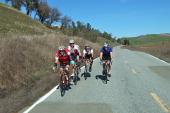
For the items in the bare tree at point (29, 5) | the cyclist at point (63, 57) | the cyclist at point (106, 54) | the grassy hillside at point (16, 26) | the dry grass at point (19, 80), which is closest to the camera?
the dry grass at point (19, 80)

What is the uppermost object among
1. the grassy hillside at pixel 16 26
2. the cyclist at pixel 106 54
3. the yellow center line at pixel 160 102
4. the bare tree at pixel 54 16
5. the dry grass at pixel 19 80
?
the bare tree at pixel 54 16

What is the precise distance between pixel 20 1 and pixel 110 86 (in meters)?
74.6

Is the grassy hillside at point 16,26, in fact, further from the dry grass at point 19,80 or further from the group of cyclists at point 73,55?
the group of cyclists at point 73,55

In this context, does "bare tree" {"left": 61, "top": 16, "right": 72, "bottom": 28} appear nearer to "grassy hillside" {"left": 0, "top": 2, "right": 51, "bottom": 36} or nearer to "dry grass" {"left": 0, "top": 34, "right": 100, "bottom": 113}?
"grassy hillside" {"left": 0, "top": 2, "right": 51, "bottom": 36}

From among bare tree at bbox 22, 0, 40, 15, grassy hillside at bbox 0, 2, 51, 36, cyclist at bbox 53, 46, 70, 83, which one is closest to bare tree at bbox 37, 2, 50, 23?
bare tree at bbox 22, 0, 40, 15

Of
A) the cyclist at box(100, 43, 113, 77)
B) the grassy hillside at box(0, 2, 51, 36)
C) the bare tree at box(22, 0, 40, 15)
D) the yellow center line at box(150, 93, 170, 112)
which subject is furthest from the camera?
the bare tree at box(22, 0, 40, 15)

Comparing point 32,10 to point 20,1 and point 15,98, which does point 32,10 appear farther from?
point 15,98

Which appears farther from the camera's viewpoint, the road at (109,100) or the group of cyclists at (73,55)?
the group of cyclists at (73,55)

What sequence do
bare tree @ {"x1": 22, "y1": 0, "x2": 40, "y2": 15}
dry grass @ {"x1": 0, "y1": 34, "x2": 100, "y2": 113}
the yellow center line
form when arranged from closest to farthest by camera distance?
the yellow center line, dry grass @ {"x1": 0, "y1": 34, "x2": 100, "y2": 113}, bare tree @ {"x1": 22, "y1": 0, "x2": 40, "y2": 15}

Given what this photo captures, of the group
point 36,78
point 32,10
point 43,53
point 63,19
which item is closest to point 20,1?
point 32,10

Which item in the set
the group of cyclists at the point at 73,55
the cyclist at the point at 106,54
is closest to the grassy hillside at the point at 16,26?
the group of cyclists at the point at 73,55

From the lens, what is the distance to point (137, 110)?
548 cm

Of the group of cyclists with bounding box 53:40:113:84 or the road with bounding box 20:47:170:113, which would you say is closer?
the road with bounding box 20:47:170:113

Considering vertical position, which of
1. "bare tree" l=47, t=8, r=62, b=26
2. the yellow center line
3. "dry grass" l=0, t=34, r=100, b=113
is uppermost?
"bare tree" l=47, t=8, r=62, b=26
